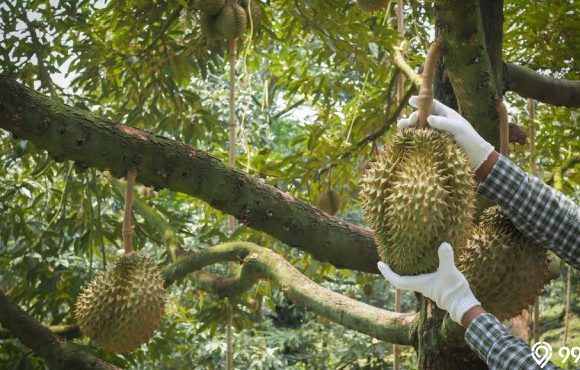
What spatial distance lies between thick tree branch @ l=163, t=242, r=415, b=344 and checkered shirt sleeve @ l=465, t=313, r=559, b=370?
0.41 metres

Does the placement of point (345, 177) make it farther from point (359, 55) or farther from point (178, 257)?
point (178, 257)

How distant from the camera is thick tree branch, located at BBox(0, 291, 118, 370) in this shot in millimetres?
2598

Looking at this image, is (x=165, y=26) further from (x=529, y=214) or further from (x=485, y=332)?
(x=485, y=332)

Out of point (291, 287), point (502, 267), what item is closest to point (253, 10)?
point (291, 287)

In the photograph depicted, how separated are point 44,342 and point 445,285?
168 cm

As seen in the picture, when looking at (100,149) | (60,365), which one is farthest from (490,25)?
(60,365)

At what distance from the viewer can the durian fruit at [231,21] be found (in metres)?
2.91

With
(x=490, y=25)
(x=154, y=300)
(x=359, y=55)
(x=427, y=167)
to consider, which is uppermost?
(x=359, y=55)

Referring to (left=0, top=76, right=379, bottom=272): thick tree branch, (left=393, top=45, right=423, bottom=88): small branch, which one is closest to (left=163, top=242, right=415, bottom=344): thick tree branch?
(left=0, top=76, right=379, bottom=272): thick tree branch

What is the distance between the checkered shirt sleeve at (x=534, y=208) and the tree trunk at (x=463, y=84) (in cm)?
13

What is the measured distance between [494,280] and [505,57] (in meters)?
2.04

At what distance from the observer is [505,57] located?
338cm

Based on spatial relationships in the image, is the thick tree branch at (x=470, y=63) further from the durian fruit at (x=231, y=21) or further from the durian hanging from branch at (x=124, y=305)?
the durian fruit at (x=231, y=21)

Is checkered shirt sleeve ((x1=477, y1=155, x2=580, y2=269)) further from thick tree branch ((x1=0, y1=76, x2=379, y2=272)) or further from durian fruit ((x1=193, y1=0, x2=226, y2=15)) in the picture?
durian fruit ((x1=193, y1=0, x2=226, y2=15))
